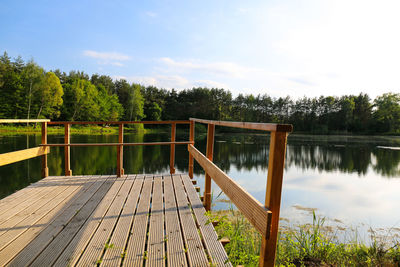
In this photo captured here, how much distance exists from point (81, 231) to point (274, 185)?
173 centimetres

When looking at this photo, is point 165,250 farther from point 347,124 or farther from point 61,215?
point 347,124

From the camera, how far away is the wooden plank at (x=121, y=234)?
5.32 feet

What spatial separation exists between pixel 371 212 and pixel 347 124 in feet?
157

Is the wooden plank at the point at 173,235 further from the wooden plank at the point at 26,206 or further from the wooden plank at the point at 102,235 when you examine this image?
the wooden plank at the point at 26,206

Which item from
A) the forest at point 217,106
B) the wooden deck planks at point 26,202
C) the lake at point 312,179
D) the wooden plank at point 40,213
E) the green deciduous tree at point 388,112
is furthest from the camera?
the green deciduous tree at point 388,112

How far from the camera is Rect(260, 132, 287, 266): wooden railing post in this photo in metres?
1.22

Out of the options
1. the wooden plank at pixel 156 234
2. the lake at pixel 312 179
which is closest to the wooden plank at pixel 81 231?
the wooden plank at pixel 156 234

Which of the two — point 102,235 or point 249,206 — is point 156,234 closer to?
point 102,235

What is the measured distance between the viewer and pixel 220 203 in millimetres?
7051

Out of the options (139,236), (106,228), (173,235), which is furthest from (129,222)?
(173,235)

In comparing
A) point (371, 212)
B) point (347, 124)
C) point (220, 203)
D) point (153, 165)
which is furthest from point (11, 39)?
point (347, 124)

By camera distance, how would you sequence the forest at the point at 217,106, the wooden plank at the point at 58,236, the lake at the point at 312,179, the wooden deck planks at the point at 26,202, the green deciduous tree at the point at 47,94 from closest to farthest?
the wooden plank at the point at 58,236
the wooden deck planks at the point at 26,202
the lake at the point at 312,179
the green deciduous tree at the point at 47,94
the forest at the point at 217,106

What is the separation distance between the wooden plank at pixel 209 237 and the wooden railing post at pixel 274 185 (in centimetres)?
42

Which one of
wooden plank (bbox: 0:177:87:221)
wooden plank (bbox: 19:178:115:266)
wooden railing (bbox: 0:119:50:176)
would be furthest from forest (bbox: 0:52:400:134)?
wooden plank (bbox: 19:178:115:266)
